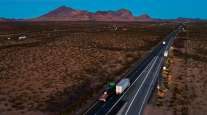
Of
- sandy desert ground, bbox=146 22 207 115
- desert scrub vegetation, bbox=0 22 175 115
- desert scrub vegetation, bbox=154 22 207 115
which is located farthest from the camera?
desert scrub vegetation, bbox=0 22 175 115

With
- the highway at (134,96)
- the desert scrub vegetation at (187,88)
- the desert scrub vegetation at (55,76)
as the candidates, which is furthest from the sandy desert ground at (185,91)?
the desert scrub vegetation at (55,76)

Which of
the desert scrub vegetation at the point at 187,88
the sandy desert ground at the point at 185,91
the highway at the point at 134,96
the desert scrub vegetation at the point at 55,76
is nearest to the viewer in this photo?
the highway at the point at 134,96

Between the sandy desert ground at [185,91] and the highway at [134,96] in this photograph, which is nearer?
the highway at [134,96]

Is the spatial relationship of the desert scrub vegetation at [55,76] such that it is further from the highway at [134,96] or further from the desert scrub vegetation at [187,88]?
the desert scrub vegetation at [187,88]

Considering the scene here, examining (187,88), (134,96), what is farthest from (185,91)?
(134,96)

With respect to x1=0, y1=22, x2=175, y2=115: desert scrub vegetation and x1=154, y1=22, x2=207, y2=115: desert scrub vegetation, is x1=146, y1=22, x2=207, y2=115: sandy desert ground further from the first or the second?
x1=0, y1=22, x2=175, y2=115: desert scrub vegetation

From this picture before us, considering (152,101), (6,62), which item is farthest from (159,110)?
(6,62)

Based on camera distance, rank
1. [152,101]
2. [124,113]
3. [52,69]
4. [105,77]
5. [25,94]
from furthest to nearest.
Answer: [52,69]
[105,77]
[25,94]
[152,101]
[124,113]

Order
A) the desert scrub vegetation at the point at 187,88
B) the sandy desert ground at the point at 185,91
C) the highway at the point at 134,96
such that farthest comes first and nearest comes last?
the desert scrub vegetation at the point at 187,88, the sandy desert ground at the point at 185,91, the highway at the point at 134,96

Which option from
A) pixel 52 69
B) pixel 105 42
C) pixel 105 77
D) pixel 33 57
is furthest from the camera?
pixel 105 42

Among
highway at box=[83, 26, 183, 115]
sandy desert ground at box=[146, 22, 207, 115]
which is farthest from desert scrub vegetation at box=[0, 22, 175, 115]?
sandy desert ground at box=[146, 22, 207, 115]

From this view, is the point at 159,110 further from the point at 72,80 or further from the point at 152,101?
the point at 72,80
